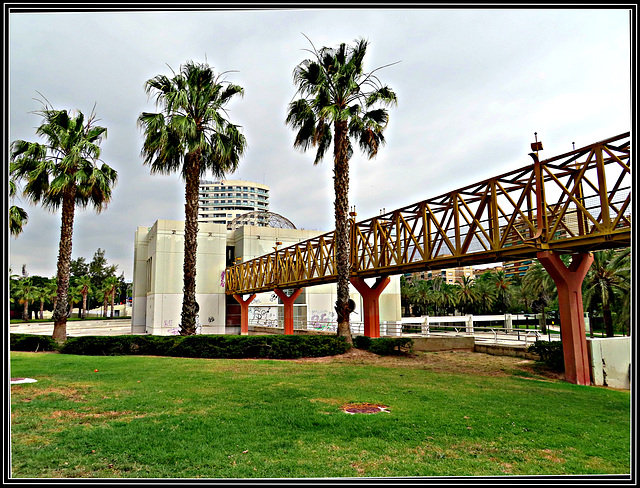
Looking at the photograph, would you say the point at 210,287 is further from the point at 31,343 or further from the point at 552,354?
the point at 552,354

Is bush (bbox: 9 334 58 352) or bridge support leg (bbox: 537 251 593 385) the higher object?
bridge support leg (bbox: 537 251 593 385)

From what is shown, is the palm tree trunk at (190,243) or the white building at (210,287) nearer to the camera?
the palm tree trunk at (190,243)

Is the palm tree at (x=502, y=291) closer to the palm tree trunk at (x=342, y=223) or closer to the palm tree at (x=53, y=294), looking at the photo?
the palm tree trunk at (x=342, y=223)

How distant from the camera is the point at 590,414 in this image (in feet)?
25.0

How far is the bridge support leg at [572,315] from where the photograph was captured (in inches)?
438

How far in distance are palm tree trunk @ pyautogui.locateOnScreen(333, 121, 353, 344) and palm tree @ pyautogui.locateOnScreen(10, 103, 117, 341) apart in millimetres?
10848

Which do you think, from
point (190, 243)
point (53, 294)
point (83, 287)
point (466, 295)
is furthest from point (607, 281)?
point (83, 287)

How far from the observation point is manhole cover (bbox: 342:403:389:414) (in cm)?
732

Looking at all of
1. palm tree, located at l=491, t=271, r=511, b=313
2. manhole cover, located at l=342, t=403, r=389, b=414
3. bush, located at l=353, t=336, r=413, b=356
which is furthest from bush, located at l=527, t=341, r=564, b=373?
palm tree, located at l=491, t=271, r=511, b=313

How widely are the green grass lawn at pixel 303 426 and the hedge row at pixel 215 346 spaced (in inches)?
165

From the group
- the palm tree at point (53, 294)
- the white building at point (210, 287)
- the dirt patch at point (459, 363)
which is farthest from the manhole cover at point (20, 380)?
the white building at point (210, 287)

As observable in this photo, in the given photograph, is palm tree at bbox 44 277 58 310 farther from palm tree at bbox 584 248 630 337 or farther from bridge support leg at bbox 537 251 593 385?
palm tree at bbox 584 248 630 337

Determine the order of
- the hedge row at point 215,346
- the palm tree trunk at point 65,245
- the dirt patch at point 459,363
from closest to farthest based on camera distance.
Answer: the dirt patch at point 459,363 < the hedge row at point 215,346 < the palm tree trunk at point 65,245

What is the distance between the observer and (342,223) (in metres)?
17.7
